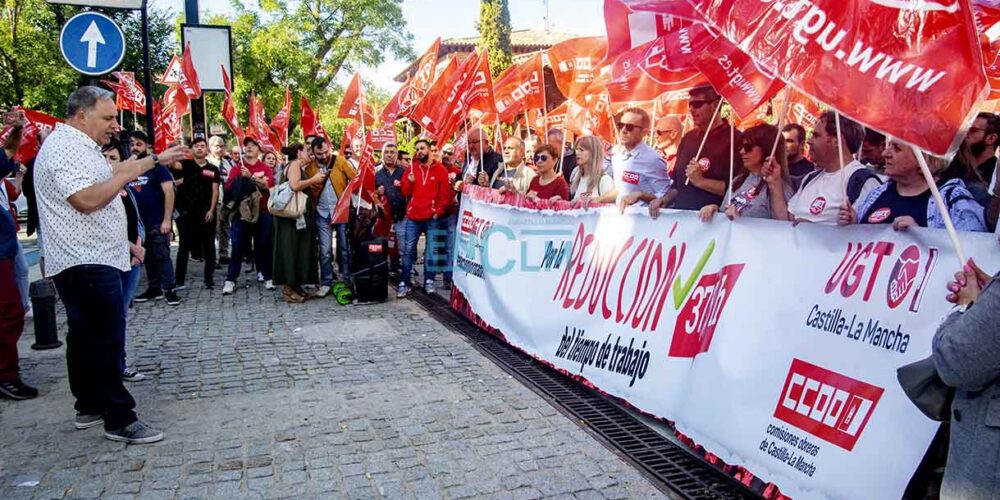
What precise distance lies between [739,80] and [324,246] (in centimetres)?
620

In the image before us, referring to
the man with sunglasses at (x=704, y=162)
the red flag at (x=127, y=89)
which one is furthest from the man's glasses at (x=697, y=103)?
the red flag at (x=127, y=89)

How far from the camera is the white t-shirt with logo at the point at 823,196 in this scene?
12.6 ft

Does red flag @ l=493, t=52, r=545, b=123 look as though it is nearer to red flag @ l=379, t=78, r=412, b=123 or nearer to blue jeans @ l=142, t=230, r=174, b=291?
red flag @ l=379, t=78, r=412, b=123

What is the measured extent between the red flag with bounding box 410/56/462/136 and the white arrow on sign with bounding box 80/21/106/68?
3.45 metres

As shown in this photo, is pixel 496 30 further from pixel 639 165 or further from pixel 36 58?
pixel 639 165

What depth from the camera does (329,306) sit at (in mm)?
8195

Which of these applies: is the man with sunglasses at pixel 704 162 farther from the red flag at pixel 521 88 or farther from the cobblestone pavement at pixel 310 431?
the red flag at pixel 521 88

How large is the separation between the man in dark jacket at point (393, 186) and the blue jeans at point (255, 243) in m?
1.72

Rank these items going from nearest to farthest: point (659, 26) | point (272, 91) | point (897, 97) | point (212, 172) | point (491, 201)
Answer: point (897, 97) → point (659, 26) → point (491, 201) → point (212, 172) → point (272, 91)

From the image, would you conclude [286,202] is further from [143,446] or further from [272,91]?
[272,91]

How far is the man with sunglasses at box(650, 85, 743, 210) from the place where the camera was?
4750mm

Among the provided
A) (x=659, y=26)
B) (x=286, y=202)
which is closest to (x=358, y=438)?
(x=659, y=26)

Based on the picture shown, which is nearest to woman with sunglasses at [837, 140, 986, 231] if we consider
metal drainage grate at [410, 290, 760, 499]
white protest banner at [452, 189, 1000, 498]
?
white protest banner at [452, 189, 1000, 498]

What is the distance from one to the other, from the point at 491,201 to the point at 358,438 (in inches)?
146
